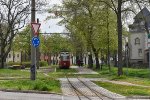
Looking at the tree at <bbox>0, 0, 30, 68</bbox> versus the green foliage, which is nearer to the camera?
the tree at <bbox>0, 0, 30, 68</bbox>

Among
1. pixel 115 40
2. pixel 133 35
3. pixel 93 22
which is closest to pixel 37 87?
pixel 93 22

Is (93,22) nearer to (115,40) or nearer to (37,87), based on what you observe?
(115,40)

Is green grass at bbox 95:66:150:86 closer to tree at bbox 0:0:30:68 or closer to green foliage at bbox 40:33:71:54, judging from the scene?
tree at bbox 0:0:30:68

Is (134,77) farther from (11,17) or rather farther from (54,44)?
Answer: (54,44)

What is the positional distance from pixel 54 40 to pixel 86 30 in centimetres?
6917

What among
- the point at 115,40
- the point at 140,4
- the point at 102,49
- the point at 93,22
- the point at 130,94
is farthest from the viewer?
the point at 102,49

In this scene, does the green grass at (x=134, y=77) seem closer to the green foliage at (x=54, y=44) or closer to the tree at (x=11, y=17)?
the tree at (x=11, y=17)

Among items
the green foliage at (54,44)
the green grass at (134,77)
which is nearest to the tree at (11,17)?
the green grass at (134,77)

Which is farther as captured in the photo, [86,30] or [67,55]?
[67,55]

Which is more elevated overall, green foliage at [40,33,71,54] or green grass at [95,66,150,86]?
green foliage at [40,33,71,54]

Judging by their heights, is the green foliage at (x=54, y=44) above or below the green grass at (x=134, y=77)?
above

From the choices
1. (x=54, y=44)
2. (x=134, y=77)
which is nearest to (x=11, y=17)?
(x=134, y=77)

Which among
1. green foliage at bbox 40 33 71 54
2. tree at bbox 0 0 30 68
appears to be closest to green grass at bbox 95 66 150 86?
tree at bbox 0 0 30 68

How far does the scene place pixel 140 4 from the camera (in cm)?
4291
